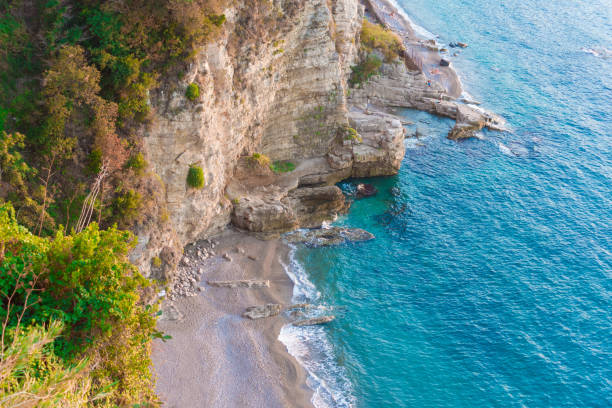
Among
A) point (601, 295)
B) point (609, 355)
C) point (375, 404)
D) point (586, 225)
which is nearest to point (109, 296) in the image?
point (375, 404)

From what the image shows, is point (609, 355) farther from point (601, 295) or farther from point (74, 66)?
point (74, 66)

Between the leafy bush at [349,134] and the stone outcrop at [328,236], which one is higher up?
→ the leafy bush at [349,134]

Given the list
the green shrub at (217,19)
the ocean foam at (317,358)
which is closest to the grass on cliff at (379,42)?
the green shrub at (217,19)

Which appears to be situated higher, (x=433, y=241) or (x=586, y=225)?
(x=586, y=225)

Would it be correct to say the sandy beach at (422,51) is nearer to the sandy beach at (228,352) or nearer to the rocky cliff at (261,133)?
the rocky cliff at (261,133)

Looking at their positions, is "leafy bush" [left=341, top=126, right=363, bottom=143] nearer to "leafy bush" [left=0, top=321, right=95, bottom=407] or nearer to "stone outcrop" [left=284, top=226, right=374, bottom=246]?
"stone outcrop" [left=284, top=226, right=374, bottom=246]

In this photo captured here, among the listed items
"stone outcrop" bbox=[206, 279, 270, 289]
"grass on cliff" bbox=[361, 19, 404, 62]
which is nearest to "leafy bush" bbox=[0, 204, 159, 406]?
"stone outcrop" bbox=[206, 279, 270, 289]

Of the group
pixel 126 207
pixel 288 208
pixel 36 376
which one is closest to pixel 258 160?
pixel 288 208
